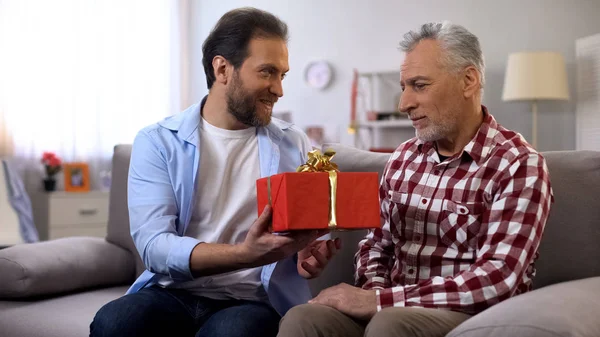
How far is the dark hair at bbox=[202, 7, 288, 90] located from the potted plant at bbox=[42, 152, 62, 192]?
3.26 m

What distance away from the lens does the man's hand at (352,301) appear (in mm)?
1507

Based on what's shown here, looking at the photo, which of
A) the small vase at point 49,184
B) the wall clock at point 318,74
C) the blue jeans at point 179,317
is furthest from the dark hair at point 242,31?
the wall clock at point 318,74

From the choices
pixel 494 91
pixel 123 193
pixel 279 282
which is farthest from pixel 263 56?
pixel 494 91

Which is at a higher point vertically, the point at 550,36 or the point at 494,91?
the point at 550,36

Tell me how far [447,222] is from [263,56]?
1.95 ft

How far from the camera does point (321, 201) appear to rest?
1414 mm

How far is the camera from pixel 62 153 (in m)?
5.07

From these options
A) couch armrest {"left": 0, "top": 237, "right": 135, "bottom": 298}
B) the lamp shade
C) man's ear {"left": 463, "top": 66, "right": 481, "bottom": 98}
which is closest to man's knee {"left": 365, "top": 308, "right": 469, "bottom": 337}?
man's ear {"left": 463, "top": 66, "right": 481, "bottom": 98}

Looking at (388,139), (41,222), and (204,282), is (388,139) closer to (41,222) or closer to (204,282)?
(41,222)

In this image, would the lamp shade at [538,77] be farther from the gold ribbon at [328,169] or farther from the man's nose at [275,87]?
the gold ribbon at [328,169]

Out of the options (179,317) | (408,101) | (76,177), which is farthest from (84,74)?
(408,101)

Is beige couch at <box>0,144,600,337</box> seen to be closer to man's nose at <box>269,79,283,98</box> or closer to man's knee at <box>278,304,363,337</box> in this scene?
man's knee at <box>278,304,363,337</box>

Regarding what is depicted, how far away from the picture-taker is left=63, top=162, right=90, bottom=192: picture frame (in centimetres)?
496

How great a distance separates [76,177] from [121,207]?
2773mm
